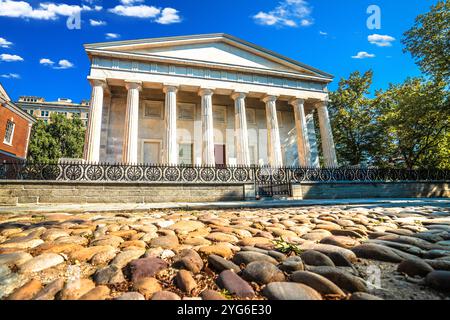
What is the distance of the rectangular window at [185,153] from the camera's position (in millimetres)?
19562

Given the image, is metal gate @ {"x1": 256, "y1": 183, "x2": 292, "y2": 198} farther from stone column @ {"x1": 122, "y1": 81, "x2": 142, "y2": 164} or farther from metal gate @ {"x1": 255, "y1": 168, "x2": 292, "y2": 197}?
stone column @ {"x1": 122, "y1": 81, "x2": 142, "y2": 164}

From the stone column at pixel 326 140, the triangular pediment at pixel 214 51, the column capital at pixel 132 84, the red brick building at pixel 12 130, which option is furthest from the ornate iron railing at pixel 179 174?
the red brick building at pixel 12 130

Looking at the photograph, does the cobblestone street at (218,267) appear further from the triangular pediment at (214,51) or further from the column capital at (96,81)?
the triangular pediment at (214,51)

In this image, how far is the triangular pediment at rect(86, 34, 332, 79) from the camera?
17.0m

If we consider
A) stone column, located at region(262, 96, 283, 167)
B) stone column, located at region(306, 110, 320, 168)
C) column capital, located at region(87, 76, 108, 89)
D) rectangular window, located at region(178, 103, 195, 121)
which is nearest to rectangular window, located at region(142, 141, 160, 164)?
rectangular window, located at region(178, 103, 195, 121)

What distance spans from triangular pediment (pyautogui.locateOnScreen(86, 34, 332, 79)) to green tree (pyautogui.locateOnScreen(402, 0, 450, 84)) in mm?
6404

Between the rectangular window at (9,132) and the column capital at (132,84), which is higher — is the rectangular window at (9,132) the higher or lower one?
the lower one

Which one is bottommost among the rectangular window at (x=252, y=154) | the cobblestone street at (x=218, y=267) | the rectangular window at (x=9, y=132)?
the cobblestone street at (x=218, y=267)

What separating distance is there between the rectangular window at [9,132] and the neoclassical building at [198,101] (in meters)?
12.4

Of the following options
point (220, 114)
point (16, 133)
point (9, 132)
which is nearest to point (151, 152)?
point (220, 114)

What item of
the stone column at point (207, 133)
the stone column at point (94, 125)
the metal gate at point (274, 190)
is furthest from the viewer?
the stone column at point (207, 133)
